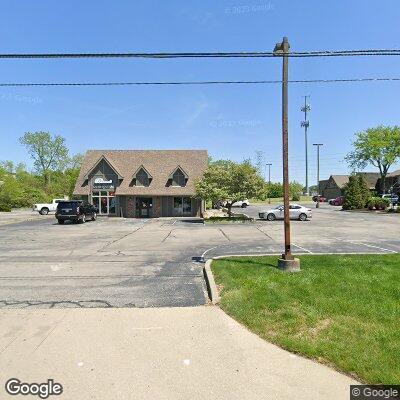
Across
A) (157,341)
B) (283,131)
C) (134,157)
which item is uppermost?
(134,157)

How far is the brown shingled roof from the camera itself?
125 feet

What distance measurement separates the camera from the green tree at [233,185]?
2953 cm

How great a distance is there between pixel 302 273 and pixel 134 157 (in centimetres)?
3550

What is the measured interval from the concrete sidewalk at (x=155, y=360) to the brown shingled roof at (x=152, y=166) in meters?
31.6

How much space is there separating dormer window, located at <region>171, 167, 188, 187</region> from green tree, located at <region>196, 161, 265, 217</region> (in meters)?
8.47

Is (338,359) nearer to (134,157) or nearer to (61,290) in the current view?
(61,290)

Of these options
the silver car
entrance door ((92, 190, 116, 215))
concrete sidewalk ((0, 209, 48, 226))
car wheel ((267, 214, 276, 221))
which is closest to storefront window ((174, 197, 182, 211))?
entrance door ((92, 190, 116, 215))

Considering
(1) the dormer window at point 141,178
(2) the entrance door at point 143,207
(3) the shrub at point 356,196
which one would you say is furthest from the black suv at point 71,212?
(3) the shrub at point 356,196

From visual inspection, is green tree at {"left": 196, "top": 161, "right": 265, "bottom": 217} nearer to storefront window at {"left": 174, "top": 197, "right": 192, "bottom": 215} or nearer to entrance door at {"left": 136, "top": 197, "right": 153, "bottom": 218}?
storefront window at {"left": 174, "top": 197, "right": 192, "bottom": 215}

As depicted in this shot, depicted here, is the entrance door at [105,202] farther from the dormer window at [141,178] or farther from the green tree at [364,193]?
the green tree at [364,193]

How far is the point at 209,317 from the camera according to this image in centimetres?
645

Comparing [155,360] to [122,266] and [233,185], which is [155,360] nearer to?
[122,266]

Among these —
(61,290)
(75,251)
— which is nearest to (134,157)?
(75,251)

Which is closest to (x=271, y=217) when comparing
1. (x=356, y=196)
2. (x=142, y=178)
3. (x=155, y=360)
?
(x=142, y=178)
